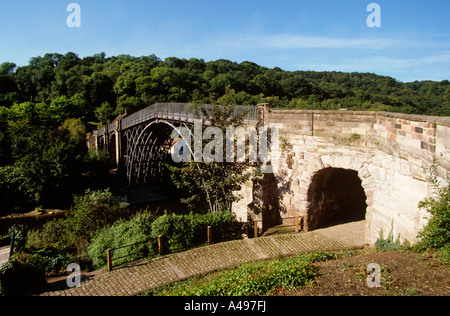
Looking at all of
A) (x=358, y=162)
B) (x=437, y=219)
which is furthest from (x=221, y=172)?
(x=437, y=219)

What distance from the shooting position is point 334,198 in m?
14.5

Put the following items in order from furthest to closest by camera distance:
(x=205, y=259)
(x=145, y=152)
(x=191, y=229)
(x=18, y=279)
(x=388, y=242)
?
1. (x=145, y=152)
2. (x=191, y=229)
3. (x=205, y=259)
4. (x=388, y=242)
5. (x=18, y=279)

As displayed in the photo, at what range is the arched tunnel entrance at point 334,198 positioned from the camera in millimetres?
13430

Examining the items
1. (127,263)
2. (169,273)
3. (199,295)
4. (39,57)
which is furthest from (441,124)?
(39,57)

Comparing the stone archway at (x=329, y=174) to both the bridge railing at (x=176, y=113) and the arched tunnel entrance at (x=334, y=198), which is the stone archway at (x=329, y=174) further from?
the bridge railing at (x=176, y=113)

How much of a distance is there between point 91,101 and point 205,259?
176 ft

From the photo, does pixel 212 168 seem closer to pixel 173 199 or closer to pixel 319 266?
pixel 319 266

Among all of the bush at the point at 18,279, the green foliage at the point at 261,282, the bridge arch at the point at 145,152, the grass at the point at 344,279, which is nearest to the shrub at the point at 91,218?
the bush at the point at 18,279

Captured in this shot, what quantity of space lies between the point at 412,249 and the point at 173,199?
1006 inches

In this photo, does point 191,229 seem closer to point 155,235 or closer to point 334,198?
point 155,235

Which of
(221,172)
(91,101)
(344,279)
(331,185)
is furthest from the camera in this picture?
(91,101)

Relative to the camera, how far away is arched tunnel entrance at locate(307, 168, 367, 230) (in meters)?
13.4

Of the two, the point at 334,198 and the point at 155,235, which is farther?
the point at 334,198

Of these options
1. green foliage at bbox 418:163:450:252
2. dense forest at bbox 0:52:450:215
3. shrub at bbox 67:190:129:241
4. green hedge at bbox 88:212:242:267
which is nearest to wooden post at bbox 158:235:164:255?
green hedge at bbox 88:212:242:267
